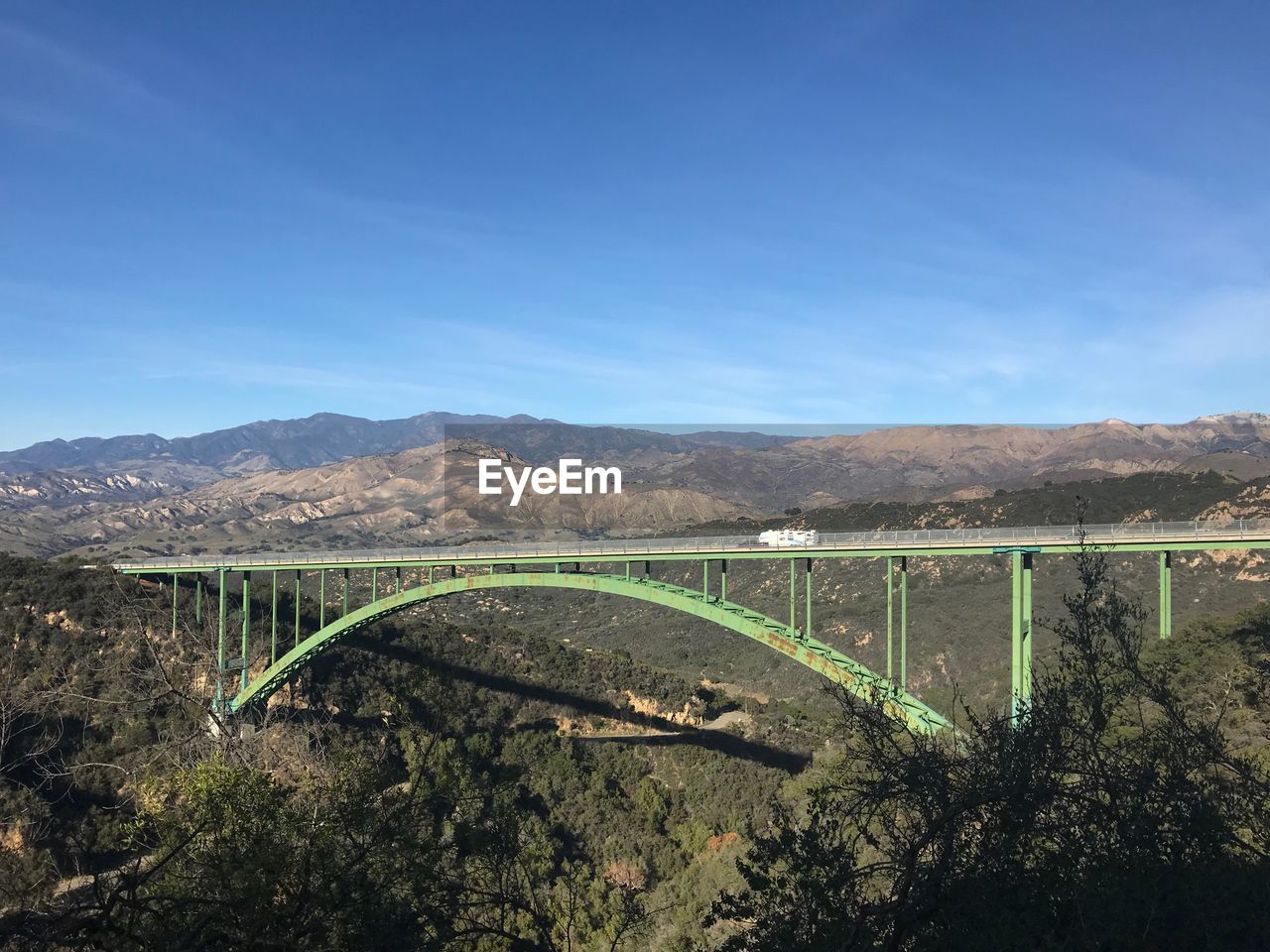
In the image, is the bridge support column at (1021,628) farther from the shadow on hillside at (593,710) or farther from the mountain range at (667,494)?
the mountain range at (667,494)

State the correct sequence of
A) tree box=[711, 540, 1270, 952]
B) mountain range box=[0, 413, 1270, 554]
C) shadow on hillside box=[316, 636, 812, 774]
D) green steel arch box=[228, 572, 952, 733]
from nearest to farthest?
1. tree box=[711, 540, 1270, 952]
2. green steel arch box=[228, 572, 952, 733]
3. shadow on hillside box=[316, 636, 812, 774]
4. mountain range box=[0, 413, 1270, 554]

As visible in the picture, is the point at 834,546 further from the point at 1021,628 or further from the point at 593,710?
the point at 593,710

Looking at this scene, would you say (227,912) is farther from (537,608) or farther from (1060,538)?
(537,608)

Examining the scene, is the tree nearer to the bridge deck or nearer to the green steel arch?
the bridge deck

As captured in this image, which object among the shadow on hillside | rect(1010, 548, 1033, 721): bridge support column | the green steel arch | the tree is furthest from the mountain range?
the tree

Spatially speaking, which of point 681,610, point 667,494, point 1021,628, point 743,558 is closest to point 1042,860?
point 1021,628

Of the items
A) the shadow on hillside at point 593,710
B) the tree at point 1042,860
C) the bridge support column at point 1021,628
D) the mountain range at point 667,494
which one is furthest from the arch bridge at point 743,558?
the mountain range at point 667,494
